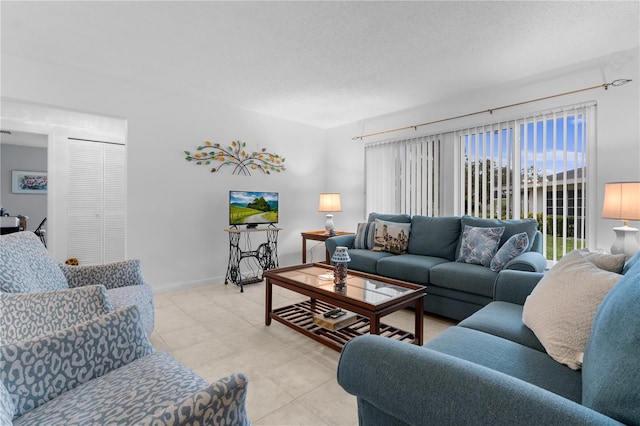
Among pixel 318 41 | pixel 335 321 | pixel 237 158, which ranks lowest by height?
pixel 335 321

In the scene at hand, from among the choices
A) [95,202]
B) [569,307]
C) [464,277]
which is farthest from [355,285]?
[95,202]

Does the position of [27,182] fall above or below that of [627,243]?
above

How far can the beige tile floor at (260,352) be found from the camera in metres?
1.63

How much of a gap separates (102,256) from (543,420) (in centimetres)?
575

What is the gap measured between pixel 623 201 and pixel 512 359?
6.49ft

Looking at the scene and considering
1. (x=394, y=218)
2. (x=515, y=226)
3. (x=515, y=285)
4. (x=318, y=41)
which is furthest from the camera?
(x=394, y=218)

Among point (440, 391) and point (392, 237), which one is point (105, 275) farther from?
point (392, 237)

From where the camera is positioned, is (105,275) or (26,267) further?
(105,275)

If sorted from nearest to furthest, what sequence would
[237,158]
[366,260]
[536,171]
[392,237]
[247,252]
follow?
1. [536,171]
2. [366,260]
3. [392,237]
4. [247,252]
5. [237,158]

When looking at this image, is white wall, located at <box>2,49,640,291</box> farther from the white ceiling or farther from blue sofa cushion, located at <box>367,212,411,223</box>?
blue sofa cushion, located at <box>367,212,411,223</box>

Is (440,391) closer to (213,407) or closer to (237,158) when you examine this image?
(213,407)

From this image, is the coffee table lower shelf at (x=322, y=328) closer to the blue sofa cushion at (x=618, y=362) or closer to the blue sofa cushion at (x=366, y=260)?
the blue sofa cushion at (x=366, y=260)

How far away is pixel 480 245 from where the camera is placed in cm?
296

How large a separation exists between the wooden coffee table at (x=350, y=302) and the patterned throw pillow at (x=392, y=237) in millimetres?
993
